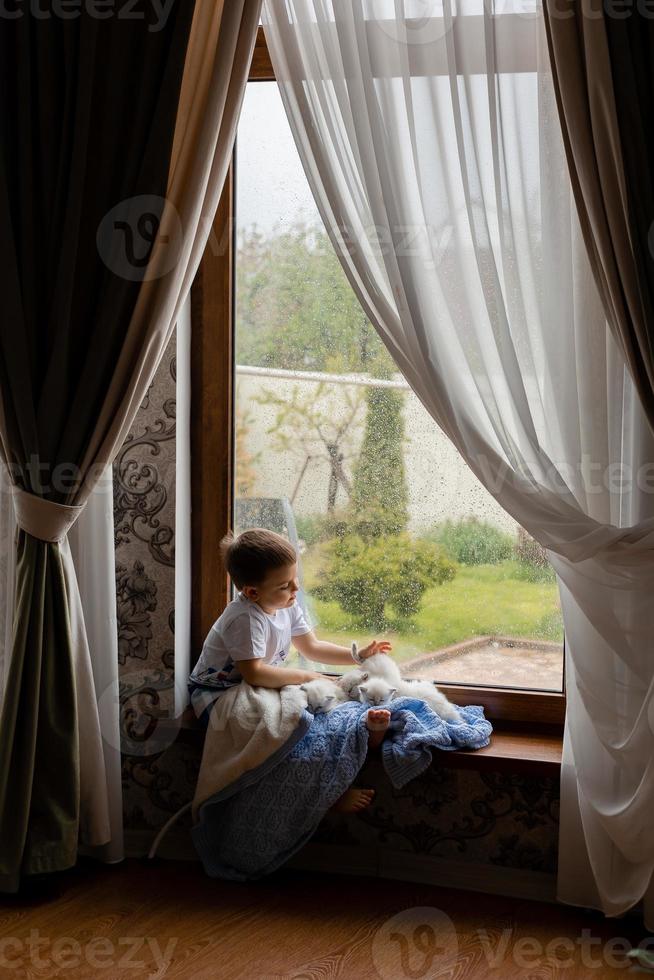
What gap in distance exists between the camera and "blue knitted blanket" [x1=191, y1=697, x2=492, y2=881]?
2.17 metres

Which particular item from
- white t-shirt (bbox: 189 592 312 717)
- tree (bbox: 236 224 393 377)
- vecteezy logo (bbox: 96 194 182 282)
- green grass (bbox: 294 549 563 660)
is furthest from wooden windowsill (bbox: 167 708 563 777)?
vecteezy logo (bbox: 96 194 182 282)

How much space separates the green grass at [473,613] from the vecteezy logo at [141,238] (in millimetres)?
803

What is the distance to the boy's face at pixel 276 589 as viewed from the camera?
2.29 m

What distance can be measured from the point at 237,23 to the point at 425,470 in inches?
43.1

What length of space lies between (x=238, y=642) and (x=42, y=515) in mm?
543

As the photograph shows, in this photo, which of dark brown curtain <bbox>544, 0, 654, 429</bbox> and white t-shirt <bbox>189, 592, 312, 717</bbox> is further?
white t-shirt <bbox>189, 592, 312, 717</bbox>

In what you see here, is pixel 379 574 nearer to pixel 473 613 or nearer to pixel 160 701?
pixel 473 613

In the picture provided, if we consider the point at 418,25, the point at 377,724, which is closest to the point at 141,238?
the point at 418,25

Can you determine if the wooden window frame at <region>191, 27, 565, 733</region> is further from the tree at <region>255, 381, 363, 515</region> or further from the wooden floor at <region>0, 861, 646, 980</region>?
the wooden floor at <region>0, 861, 646, 980</region>

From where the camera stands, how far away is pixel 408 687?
7.57 ft

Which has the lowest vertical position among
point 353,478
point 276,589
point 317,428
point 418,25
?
point 276,589

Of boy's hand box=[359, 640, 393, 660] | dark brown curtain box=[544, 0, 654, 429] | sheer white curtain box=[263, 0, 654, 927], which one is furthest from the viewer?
boy's hand box=[359, 640, 393, 660]

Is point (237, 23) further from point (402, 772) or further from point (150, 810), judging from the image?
point (150, 810)

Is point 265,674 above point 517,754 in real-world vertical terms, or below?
above
